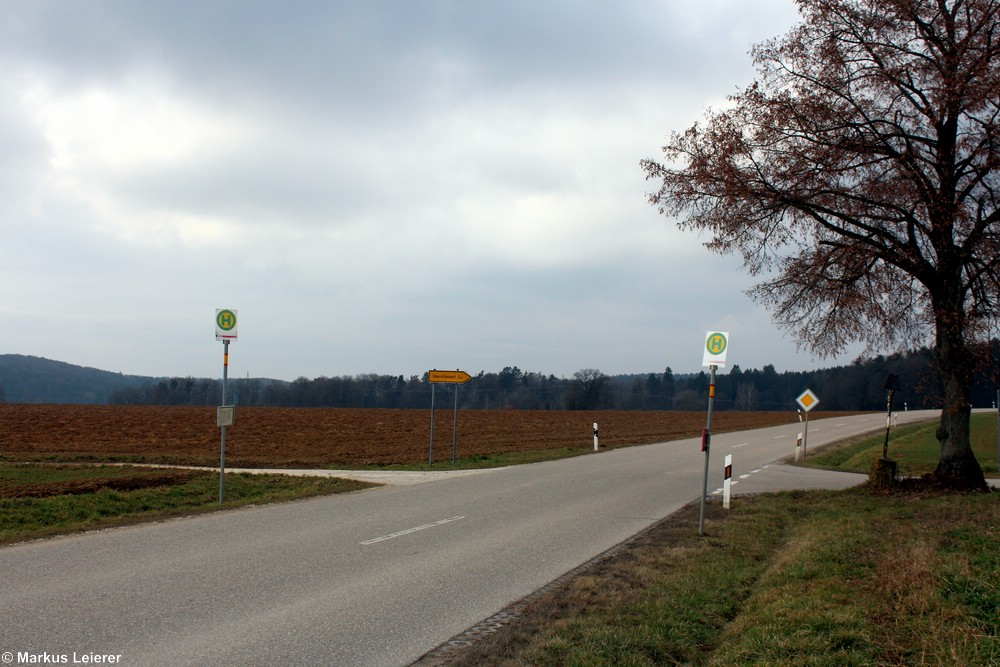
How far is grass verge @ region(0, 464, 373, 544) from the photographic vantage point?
11.1 meters

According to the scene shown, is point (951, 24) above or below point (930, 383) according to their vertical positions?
above

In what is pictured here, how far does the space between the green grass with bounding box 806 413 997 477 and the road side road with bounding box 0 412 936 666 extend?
1394cm

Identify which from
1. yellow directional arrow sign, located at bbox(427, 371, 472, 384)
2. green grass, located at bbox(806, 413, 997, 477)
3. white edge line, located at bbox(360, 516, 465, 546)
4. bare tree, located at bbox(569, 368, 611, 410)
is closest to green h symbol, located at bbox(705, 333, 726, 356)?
white edge line, located at bbox(360, 516, 465, 546)

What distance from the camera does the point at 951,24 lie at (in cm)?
1283

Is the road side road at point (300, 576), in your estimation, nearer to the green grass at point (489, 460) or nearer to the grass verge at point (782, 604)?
the grass verge at point (782, 604)

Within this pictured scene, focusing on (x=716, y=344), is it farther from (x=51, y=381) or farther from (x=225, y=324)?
(x=51, y=381)

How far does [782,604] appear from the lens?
634 centimetres

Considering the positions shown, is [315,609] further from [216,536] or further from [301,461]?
[301,461]

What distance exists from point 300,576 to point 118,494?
24.8 feet

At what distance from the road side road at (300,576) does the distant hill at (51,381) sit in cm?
14969

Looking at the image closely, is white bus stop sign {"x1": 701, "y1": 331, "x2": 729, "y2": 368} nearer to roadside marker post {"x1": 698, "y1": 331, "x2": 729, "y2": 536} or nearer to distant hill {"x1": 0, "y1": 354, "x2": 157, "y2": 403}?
roadside marker post {"x1": 698, "y1": 331, "x2": 729, "y2": 536}

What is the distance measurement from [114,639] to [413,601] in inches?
97.4

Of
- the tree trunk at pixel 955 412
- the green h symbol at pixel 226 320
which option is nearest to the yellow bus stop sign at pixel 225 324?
the green h symbol at pixel 226 320

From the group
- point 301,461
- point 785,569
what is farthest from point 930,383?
point 301,461
